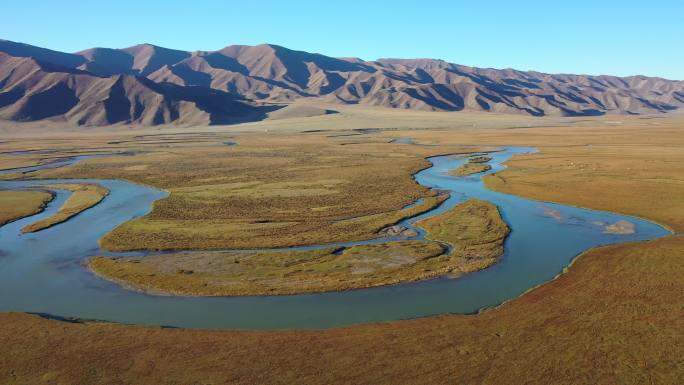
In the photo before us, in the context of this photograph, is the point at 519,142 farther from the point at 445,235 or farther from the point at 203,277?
the point at 203,277

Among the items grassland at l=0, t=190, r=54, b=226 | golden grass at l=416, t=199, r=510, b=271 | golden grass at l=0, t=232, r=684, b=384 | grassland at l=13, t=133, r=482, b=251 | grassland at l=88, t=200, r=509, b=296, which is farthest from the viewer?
grassland at l=0, t=190, r=54, b=226

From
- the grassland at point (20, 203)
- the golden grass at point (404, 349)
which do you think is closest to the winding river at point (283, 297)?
the golden grass at point (404, 349)

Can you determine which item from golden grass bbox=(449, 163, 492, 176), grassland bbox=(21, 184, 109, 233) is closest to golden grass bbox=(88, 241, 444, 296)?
grassland bbox=(21, 184, 109, 233)

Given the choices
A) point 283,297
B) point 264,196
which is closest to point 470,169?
point 264,196

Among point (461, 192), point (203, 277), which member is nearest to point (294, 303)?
point (203, 277)

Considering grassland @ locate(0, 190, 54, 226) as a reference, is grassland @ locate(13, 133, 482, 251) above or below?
above

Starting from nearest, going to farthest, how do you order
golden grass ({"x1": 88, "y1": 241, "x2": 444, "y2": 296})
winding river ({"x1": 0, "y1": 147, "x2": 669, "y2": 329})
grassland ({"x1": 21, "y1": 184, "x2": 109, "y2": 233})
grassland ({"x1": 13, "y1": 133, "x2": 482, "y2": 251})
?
1. winding river ({"x1": 0, "y1": 147, "x2": 669, "y2": 329})
2. golden grass ({"x1": 88, "y1": 241, "x2": 444, "y2": 296})
3. grassland ({"x1": 13, "y1": 133, "x2": 482, "y2": 251})
4. grassland ({"x1": 21, "y1": 184, "x2": 109, "y2": 233})

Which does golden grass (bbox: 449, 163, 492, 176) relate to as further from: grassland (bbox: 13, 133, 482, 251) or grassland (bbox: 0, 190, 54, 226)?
grassland (bbox: 0, 190, 54, 226)
